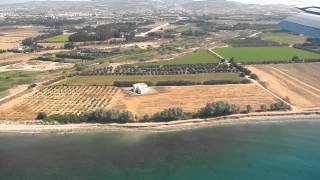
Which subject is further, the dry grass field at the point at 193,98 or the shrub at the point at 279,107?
the dry grass field at the point at 193,98

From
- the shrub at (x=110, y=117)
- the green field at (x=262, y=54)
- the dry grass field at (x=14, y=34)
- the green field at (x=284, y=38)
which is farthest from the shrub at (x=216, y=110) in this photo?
the dry grass field at (x=14, y=34)

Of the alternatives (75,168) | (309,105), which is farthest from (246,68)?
(75,168)

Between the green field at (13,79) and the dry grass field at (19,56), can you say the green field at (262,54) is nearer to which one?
the dry grass field at (19,56)

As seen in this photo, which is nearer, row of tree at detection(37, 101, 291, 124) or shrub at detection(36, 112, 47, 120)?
row of tree at detection(37, 101, 291, 124)

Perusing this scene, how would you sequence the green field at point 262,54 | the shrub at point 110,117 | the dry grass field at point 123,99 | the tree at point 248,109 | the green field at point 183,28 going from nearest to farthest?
1. the shrub at point 110,117
2. the tree at point 248,109
3. the dry grass field at point 123,99
4. the green field at point 262,54
5. the green field at point 183,28

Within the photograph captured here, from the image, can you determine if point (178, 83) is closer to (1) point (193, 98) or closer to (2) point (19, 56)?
(1) point (193, 98)

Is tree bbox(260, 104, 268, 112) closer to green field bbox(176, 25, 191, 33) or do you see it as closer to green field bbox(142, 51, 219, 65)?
green field bbox(142, 51, 219, 65)

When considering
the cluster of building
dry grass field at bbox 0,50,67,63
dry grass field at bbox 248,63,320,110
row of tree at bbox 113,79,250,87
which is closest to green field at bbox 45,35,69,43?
dry grass field at bbox 0,50,67,63

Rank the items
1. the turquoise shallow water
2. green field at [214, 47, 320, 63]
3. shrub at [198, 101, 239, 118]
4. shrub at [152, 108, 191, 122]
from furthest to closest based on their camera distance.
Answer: green field at [214, 47, 320, 63] → shrub at [198, 101, 239, 118] → shrub at [152, 108, 191, 122] → the turquoise shallow water
